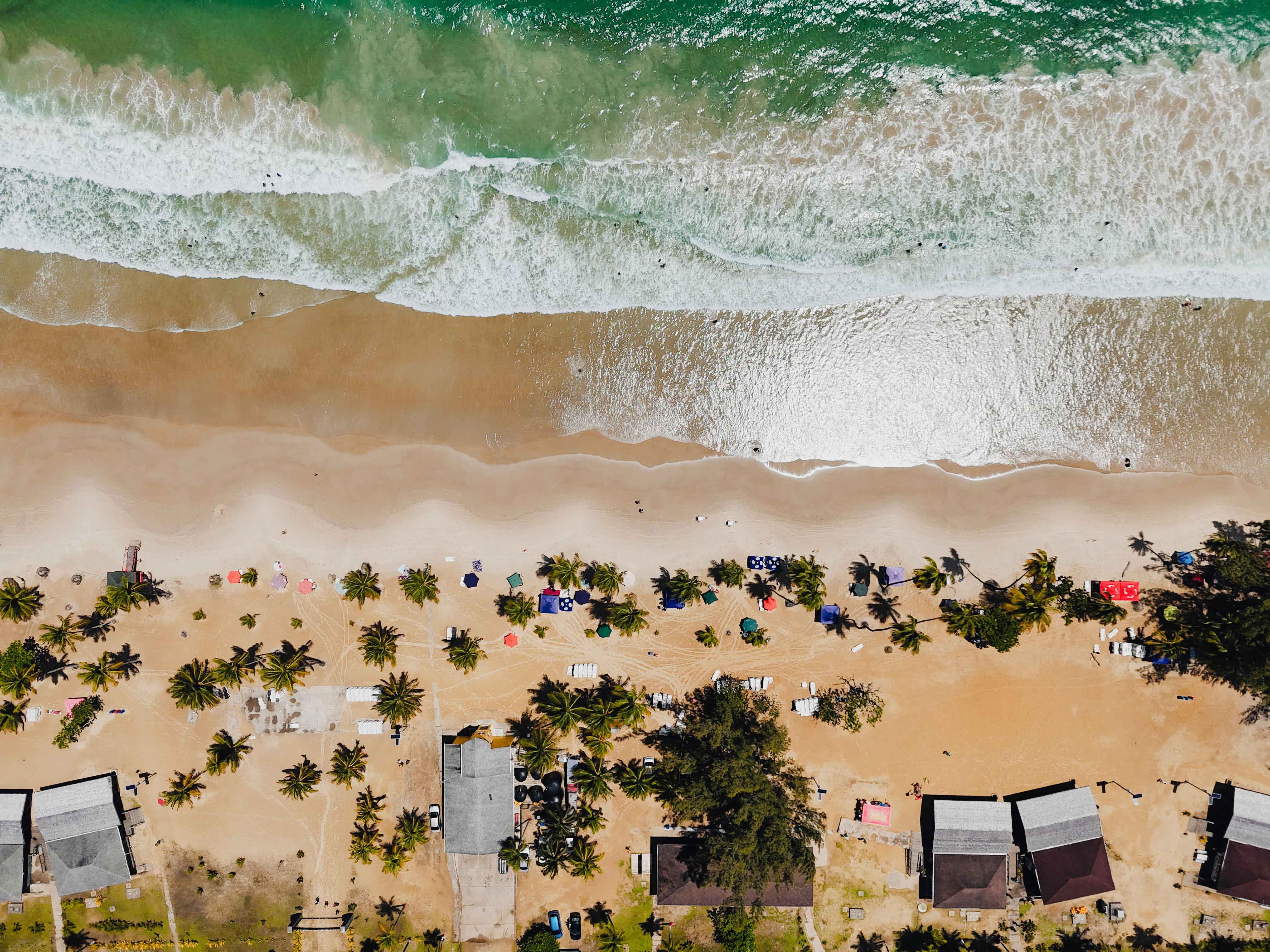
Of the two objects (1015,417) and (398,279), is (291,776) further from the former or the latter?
(1015,417)

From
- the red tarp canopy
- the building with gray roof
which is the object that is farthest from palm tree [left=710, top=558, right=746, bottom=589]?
the building with gray roof

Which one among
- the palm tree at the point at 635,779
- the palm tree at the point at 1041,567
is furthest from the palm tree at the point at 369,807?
the palm tree at the point at 1041,567

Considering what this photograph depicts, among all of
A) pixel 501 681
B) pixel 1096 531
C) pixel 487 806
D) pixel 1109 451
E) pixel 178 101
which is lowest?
pixel 487 806

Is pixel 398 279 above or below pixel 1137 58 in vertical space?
below

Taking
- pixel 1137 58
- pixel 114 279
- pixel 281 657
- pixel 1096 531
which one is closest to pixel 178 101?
pixel 114 279

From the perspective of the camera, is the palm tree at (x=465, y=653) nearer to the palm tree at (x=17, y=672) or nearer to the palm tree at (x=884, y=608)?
the palm tree at (x=884, y=608)

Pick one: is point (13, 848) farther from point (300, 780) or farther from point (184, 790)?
point (300, 780)

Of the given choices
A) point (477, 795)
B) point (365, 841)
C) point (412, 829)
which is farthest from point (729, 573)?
point (365, 841)
